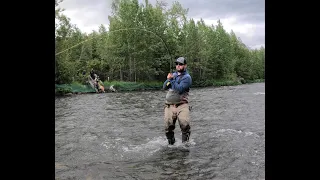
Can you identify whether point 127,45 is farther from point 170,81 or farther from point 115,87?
point 170,81

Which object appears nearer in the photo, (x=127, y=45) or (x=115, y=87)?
(x=115, y=87)

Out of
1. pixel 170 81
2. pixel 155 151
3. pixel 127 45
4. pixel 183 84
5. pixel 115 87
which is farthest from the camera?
pixel 127 45

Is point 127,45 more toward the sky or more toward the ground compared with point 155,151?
more toward the sky

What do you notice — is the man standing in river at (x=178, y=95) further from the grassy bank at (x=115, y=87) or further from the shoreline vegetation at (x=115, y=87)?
the shoreline vegetation at (x=115, y=87)

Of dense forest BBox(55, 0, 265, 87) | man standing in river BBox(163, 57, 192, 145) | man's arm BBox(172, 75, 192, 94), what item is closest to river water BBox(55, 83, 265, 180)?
man standing in river BBox(163, 57, 192, 145)

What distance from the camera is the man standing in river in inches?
300

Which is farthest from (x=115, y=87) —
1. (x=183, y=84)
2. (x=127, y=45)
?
(x=183, y=84)

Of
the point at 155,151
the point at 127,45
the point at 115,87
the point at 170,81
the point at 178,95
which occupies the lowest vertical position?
the point at 155,151

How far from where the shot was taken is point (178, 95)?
7820 mm

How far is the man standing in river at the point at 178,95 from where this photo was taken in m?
7.62

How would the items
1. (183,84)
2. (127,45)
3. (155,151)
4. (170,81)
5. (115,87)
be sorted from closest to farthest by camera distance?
(183,84) → (170,81) → (155,151) → (115,87) → (127,45)

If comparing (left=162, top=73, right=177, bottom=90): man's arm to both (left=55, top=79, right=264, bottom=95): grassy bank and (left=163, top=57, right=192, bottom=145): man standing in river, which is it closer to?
(left=163, top=57, right=192, bottom=145): man standing in river
